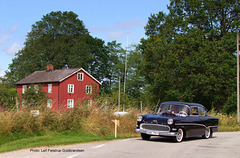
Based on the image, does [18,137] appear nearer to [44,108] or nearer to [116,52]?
[44,108]

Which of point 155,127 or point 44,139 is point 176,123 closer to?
point 155,127

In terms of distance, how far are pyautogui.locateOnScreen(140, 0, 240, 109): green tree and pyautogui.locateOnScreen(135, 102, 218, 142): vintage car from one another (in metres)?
20.9

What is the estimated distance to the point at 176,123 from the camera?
47.5 ft

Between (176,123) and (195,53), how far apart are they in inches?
998

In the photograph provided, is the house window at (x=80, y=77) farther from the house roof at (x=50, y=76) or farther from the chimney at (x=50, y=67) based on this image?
the chimney at (x=50, y=67)

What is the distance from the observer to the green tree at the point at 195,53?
3766cm

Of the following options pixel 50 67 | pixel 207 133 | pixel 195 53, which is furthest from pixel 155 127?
pixel 50 67

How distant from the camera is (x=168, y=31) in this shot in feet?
140

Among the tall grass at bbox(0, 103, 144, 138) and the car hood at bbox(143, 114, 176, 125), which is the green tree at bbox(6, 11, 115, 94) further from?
the car hood at bbox(143, 114, 176, 125)

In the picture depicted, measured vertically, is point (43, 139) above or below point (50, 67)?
below

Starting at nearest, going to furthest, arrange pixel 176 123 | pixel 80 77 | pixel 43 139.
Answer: pixel 176 123
pixel 43 139
pixel 80 77

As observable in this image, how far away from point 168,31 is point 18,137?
100 feet

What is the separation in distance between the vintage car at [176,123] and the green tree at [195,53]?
68.4 ft

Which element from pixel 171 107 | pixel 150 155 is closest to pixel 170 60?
pixel 171 107
